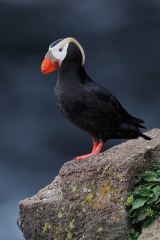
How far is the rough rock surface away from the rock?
0.59 feet

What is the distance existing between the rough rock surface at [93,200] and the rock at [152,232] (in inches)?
7.1

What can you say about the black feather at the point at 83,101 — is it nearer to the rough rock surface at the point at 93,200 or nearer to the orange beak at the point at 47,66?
the orange beak at the point at 47,66

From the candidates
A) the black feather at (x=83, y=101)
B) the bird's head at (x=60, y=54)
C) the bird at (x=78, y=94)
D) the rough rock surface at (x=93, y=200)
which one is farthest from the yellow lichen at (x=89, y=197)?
the bird's head at (x=60, y=54)

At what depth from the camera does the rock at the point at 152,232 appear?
19.7 feet

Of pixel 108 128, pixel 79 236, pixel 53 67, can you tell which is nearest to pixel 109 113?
pixel 108 128

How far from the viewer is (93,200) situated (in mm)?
6504

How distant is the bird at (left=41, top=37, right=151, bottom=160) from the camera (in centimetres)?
660

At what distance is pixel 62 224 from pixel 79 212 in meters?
0.23

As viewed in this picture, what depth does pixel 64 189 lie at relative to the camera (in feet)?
22.1

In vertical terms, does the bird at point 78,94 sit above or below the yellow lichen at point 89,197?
above

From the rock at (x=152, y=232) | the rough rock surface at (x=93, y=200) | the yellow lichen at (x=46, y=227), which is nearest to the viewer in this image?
the rock at (x=152, y=232)

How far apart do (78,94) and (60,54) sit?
375 millimetres

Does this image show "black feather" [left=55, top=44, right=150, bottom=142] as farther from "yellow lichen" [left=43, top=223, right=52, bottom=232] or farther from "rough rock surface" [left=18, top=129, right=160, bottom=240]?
"yellow lichen" [left=43, top=223, right=52, bottom=232]

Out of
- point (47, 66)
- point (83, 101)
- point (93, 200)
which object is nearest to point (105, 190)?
point (93, 200)
